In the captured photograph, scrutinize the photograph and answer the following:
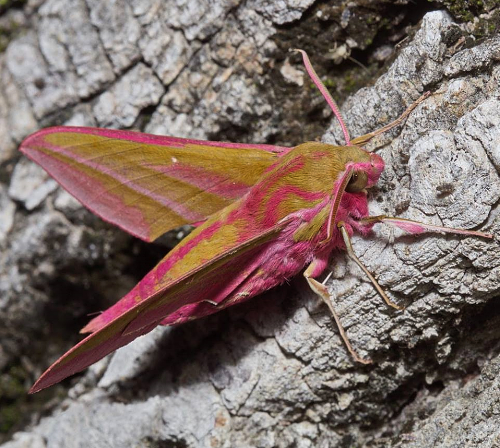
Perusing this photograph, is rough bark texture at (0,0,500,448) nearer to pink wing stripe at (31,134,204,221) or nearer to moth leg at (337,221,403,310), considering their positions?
moth leg at (337,221,403,310)

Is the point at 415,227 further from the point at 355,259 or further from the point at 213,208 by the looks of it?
the point at 213,208

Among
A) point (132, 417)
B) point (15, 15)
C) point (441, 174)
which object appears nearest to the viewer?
point (441, 174)

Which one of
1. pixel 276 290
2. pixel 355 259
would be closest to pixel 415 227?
pixel 355 259

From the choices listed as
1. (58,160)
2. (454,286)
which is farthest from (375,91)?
(58,160)

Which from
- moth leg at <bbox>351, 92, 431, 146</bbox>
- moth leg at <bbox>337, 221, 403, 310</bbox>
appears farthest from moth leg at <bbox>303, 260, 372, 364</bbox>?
moth leg at <bbox>351, 92, 431, 146</bbox>

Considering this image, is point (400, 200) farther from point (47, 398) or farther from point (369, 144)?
point (47, 398)

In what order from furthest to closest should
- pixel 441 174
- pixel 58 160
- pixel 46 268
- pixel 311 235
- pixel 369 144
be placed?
pixel 46 268 → pixel 58 160 → pixel 369 144 → pixel 311 235 → pixel 441 174

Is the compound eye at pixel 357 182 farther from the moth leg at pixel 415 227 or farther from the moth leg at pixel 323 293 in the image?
the moth leg at pixel 323 293
